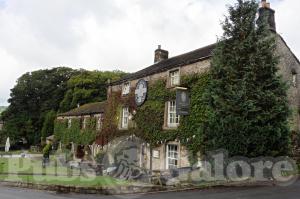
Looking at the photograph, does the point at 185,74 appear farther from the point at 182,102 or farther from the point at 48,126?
the point at 48,126

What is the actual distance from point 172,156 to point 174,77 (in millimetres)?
5883

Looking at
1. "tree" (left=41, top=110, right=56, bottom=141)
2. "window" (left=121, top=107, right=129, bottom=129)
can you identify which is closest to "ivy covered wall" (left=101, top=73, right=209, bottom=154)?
"window" (left=121, top=107, right=129, bottom=129)

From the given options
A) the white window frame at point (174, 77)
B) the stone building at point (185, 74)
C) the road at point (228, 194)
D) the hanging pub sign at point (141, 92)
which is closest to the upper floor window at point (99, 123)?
the hanging pub sign at point (141, 92)

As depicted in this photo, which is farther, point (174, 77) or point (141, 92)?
point (141, 92)

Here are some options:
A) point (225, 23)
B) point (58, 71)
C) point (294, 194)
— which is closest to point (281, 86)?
point (225, 23)

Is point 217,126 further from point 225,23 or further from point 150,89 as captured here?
point 150,89

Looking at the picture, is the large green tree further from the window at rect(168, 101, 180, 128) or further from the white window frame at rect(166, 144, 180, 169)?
the window at rect(168, 101, 180, 128)

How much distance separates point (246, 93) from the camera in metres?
18.5

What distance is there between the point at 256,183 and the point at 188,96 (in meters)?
8.38

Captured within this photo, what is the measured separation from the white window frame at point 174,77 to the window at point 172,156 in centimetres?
457

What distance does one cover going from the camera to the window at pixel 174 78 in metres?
24.6

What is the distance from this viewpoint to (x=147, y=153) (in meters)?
26.6

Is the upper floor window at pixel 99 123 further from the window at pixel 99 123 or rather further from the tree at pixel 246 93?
the tree at pixel 246 93

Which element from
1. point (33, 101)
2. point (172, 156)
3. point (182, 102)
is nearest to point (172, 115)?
point (182, 102)
